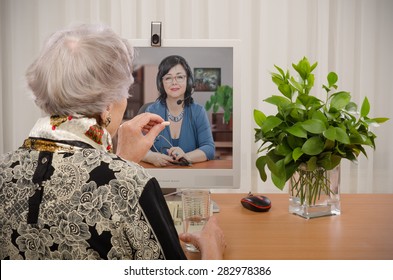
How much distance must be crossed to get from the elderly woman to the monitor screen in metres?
0.62

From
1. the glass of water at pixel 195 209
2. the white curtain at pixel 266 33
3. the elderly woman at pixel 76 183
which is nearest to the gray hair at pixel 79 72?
the elderly woman at pixel 76 183

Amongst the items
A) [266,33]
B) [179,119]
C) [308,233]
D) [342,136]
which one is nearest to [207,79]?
[179,119]

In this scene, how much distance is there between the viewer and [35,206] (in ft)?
2.82

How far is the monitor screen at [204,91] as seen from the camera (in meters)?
1.58

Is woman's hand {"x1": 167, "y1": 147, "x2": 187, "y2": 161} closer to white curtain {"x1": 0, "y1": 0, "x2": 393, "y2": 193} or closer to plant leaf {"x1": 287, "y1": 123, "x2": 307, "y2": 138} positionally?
plant leaf {"x1": 287, "y1": 123, "x2": 307, "y2": 138}

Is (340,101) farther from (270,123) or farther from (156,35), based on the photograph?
(156,35)

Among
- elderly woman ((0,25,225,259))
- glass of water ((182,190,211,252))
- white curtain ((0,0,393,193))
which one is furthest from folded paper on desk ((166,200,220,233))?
white curtain ((0,0,393,193))

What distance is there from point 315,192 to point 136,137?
560 millimetres

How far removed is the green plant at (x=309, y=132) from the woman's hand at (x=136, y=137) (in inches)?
12.9

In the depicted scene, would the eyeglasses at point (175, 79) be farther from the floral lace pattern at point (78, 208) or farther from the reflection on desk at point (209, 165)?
the floral lace pattern at point (78, 208)

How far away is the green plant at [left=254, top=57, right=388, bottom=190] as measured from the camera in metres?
1.36

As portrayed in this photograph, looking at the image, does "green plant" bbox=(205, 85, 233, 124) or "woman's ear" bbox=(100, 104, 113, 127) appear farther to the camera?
"green plant" bbox=(205, 85, 233, 124)
